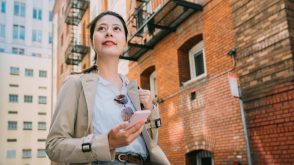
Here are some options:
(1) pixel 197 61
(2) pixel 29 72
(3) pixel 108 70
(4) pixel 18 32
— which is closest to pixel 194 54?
(1) pixel 197 61

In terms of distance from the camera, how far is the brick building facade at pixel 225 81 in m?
6.61

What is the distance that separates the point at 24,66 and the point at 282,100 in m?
49.9

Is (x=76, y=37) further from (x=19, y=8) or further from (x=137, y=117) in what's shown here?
(x=19, y=8)

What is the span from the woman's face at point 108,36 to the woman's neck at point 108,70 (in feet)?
0.20

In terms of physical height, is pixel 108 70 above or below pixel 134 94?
above

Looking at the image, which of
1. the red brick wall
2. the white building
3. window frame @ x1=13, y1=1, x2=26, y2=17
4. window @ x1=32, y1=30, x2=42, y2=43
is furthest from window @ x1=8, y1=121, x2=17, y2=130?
the red brick wall

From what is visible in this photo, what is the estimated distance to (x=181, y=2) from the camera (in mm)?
9562

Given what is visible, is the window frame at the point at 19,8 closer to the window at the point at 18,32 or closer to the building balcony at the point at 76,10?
the window at the point at 18,32

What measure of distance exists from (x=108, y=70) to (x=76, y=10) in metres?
22.3

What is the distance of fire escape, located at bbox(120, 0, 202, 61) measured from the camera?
9.95 metres

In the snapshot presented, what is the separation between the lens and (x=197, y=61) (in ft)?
34.2

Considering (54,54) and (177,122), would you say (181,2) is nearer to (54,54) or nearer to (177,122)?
(177,122)

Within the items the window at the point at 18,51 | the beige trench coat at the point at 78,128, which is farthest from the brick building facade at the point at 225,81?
the window at the point at 18,51

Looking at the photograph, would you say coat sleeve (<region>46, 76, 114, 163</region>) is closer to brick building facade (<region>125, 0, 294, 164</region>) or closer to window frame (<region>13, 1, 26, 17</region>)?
brick building facade (<region>125, 0, 294, 164</region>)
